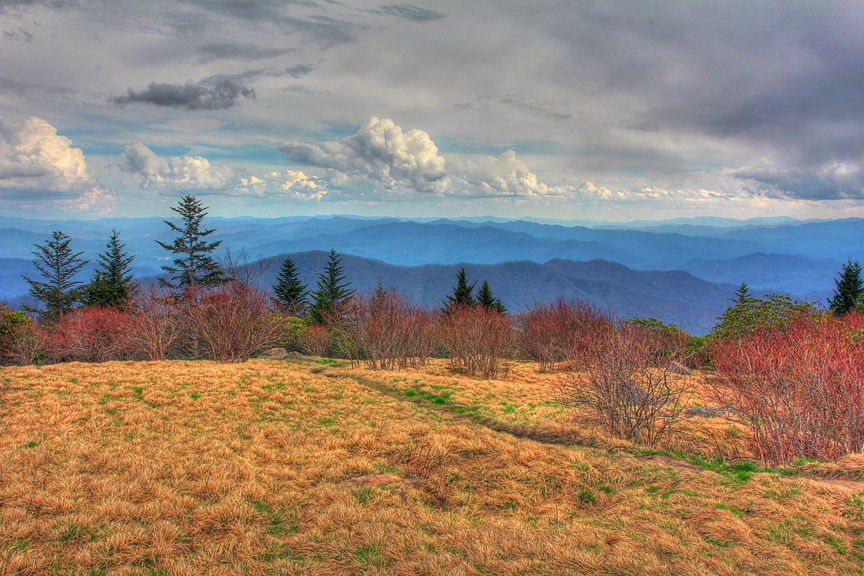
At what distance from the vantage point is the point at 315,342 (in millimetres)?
37531

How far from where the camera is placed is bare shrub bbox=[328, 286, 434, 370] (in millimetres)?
25406

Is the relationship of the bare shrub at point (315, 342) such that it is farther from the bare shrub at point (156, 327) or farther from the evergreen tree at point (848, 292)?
the evergreen tree at point (848, 292)

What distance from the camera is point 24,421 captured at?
966cm

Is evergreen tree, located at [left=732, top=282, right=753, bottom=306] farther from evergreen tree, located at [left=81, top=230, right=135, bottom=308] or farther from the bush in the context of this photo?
evergreen tree, located at [left=81, top=230, right=135, bottom=308]

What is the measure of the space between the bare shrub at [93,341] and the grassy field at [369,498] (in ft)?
47.9

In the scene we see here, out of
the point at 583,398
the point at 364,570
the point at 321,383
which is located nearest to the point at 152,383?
the point at 321,383

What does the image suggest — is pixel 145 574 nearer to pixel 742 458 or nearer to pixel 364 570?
pixel 364 570

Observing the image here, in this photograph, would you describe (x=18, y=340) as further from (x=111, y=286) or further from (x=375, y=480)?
(x=375, y=480)

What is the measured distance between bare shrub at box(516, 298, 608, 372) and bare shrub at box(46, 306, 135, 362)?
91.5 ft

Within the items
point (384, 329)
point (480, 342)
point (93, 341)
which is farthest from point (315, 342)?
point (480, 342)

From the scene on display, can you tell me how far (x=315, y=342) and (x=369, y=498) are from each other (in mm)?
31971

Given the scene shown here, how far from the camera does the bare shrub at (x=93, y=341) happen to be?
82.3ft

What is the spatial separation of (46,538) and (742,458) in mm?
13883

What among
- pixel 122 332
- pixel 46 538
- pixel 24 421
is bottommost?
pixel 122 332
